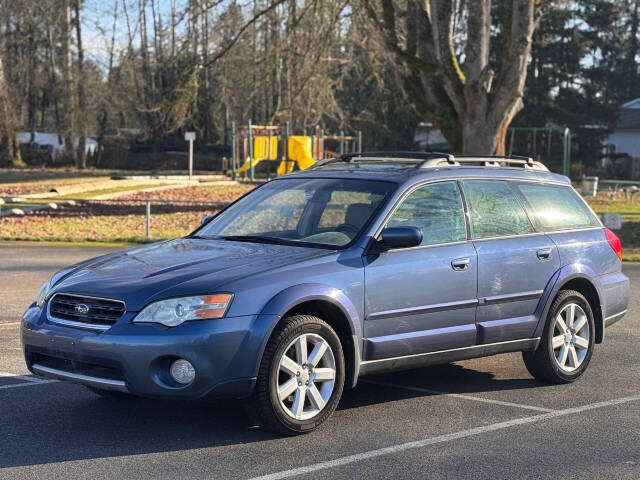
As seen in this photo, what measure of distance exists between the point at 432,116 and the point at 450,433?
701 inches

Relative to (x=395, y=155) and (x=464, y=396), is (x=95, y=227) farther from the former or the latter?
(x=464, y=396)

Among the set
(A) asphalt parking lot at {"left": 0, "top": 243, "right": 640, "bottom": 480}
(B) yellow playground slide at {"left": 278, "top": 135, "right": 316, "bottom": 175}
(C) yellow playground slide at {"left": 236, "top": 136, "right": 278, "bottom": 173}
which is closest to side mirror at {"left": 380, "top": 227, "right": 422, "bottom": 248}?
(A) asphalt parking lot at {"left": 0, "top": 243, "right": 640, "bottom": 480}

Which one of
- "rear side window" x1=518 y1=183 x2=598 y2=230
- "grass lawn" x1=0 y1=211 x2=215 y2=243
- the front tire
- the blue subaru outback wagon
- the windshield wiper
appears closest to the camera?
the blue subaru outback wagon

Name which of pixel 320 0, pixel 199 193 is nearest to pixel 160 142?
pixel 199 193

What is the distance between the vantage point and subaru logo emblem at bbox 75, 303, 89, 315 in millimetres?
6137

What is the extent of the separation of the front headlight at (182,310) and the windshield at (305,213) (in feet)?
3.83

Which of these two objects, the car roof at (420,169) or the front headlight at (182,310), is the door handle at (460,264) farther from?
the front headlight at (182,310)

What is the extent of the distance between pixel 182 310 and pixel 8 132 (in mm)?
56352

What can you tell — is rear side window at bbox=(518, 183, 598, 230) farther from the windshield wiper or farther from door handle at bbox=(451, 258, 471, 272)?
the windshield wiper

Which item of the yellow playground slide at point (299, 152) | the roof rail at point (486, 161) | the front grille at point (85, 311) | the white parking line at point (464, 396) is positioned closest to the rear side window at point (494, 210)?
the roof rail at point (486, 161)

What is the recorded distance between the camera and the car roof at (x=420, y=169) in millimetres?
7465

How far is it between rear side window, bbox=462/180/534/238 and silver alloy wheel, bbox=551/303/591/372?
728 mm

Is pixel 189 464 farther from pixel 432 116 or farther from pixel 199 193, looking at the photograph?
pixel 199 193

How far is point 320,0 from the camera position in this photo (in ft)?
83.6
